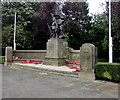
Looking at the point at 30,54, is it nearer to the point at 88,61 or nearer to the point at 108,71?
the point at 88,61

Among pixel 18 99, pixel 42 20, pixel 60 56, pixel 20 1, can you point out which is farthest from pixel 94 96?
pixel 20 1

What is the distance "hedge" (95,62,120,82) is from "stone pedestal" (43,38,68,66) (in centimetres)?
577

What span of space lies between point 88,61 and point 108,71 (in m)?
1.20

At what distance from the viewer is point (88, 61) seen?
820cm

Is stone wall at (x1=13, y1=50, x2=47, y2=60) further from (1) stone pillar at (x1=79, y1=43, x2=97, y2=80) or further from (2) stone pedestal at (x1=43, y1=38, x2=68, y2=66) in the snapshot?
(1) stone pillar at (x1=79, y1=43, x2=97, y2=80)

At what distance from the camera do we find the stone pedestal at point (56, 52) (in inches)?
529

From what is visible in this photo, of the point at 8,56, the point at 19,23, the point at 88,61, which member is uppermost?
the point at 19,23

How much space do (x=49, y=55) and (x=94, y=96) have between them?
9.12 meters

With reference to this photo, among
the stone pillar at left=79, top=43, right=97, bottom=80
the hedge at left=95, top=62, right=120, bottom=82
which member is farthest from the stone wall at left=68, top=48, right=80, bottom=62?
the hedge at left=95, top=62, right=120, bottom=82

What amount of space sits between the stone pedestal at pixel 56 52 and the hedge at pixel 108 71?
18.9 ft

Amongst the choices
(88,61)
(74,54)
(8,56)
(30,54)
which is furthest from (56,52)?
(88,61)

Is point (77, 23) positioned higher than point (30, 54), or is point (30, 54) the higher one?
point (77, 23)

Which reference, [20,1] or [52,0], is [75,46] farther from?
[20,1]

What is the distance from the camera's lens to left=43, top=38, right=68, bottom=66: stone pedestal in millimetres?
13430
